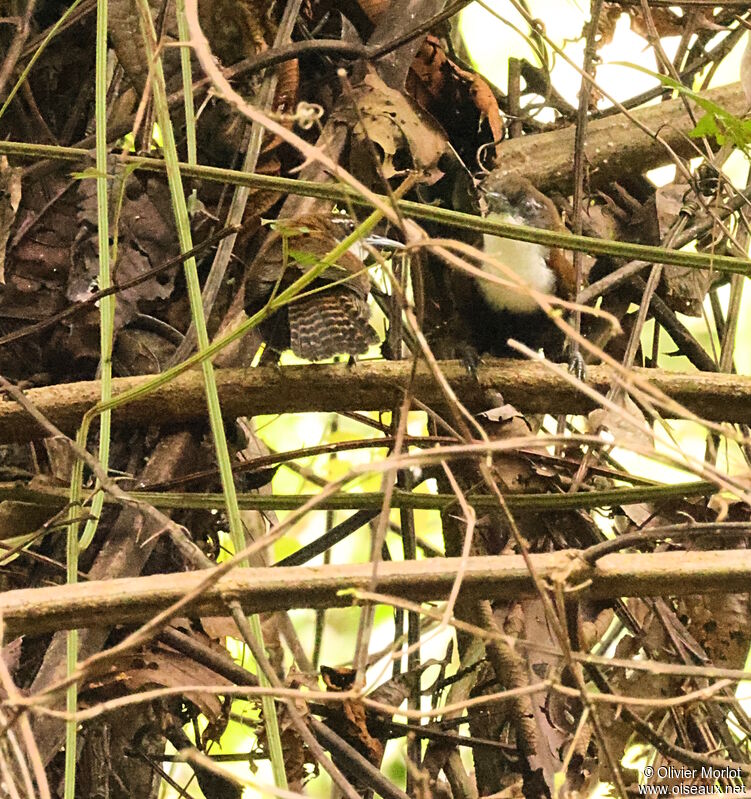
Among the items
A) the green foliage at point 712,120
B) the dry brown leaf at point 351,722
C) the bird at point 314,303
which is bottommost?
the dry brown leaf at point 351,722

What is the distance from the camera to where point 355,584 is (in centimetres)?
129

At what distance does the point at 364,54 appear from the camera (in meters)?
2.66

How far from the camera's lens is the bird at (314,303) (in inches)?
95.3

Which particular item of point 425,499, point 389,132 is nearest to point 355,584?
point 425,499

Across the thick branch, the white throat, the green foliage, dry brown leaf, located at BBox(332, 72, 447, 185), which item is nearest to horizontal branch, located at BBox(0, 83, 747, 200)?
the thick branch

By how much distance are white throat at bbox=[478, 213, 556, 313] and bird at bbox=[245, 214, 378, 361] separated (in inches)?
21.4

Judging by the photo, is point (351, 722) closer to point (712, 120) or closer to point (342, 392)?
point (342, 392)

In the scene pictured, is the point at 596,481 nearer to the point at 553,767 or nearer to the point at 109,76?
the point at 553,767

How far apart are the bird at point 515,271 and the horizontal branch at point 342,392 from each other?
720 millimetres

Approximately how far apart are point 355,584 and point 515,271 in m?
1.89

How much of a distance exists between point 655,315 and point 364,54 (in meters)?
1.16

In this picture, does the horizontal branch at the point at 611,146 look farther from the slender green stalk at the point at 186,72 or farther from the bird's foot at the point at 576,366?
the slender green stalk at the point at 186,72

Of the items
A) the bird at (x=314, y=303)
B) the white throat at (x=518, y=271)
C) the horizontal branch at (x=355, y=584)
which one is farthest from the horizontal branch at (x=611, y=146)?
the horizontal branch at (x=355, y=584)

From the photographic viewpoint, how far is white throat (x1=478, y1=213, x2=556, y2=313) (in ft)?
9.73
